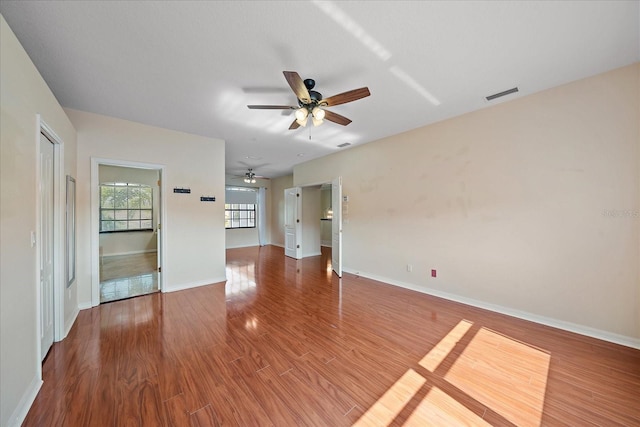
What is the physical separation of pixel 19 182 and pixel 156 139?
2609mm

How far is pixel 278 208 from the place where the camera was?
9.27 meters

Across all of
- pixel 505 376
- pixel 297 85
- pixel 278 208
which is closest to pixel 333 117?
pixel 297 85

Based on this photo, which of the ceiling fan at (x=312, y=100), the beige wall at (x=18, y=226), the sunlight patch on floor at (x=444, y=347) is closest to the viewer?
the beige wall at (x=18, y=226)

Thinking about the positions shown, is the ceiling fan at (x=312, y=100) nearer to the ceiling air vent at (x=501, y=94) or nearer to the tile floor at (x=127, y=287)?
the ceiling air vent at (x=501, y=94)

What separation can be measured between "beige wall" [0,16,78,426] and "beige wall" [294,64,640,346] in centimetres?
451

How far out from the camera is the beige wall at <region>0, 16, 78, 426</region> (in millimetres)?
1414

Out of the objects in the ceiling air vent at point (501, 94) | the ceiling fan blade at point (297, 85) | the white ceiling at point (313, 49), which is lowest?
the ceiling fan blade at point (297, 85)

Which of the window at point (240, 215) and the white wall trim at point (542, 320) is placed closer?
the white wall trim at point (542, 320)

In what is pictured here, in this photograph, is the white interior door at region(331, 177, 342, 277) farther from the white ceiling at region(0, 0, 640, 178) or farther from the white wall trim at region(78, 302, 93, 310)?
the white wall trim at region(78, 302, 93, 310)

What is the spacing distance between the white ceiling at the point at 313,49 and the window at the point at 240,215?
5701 millimetres

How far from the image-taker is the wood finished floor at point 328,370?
1.60 metres

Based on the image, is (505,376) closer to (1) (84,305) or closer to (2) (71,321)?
(2) (71,321)

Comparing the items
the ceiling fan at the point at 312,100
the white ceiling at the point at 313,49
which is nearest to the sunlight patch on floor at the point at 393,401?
the ceiling fan at the point at 312,100

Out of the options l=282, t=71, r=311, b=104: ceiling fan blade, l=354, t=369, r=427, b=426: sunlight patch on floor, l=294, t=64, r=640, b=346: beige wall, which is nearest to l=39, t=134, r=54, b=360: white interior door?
l=282, t=71, r=311, b=104: ceiling fan blade
